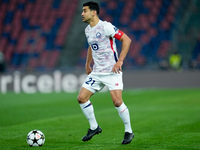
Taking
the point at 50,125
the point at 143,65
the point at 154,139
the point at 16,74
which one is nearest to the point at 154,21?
the point at 143,65

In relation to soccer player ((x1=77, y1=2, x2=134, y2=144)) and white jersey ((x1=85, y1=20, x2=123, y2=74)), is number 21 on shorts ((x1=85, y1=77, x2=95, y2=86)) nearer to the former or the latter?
soccer player ((x1=77, y1=2, x2=134, y2=144))

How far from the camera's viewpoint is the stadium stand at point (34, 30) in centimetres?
2789

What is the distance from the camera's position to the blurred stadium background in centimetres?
2528

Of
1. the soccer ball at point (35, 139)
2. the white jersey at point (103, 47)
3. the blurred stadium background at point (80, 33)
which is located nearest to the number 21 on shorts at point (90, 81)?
the white jersey at point (103, 47)

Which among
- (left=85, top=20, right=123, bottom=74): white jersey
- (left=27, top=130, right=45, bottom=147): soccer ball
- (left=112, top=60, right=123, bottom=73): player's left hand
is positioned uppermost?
(left=85, top=20, right=123, bottom=74): white jersey

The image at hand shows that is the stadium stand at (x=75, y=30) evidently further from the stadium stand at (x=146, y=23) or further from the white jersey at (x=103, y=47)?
the white jersey at (x=103, y=47)

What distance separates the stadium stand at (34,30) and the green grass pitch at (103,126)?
14.4 meters

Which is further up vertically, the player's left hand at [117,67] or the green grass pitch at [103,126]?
the player's left hand at [117,67]

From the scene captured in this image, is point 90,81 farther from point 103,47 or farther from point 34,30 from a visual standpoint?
point 34,30

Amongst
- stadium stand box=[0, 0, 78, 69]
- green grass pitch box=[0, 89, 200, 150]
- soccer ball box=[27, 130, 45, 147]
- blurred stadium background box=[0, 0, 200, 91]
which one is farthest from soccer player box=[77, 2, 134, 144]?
stadium stand box=[0, 0, 78, 69]

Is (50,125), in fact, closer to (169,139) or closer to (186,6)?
(169,139)

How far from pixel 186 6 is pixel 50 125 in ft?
65.9

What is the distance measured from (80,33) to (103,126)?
→ 66.4 ft

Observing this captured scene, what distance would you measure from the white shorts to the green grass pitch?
85 centimetres
